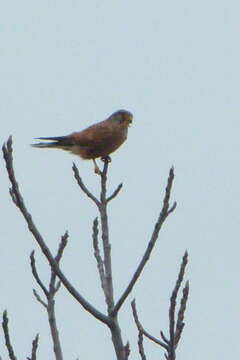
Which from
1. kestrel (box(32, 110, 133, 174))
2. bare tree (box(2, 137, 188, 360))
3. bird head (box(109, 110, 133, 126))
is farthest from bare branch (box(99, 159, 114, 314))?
bird head (box(109, 110, 133, 126))

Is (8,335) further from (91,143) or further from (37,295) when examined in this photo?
(91,143)

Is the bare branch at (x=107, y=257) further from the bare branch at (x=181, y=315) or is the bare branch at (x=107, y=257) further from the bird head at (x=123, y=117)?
the bird head at (x=123, y=117)

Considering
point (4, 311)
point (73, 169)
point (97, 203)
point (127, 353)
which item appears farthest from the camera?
point (73, 169)

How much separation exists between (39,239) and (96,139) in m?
6.37

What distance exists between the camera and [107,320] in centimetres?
340

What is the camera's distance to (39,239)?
125 inches

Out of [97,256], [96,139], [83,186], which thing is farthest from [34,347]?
[96,139]

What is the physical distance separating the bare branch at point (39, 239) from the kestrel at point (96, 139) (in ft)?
19.1

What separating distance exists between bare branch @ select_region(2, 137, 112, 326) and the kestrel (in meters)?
5.81

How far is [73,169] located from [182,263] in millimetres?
1415

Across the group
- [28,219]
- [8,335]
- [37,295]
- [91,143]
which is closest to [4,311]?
[8,335]

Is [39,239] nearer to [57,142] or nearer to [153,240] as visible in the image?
[153,240]

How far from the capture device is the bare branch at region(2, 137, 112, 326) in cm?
302

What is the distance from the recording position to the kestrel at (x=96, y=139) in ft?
30.9
